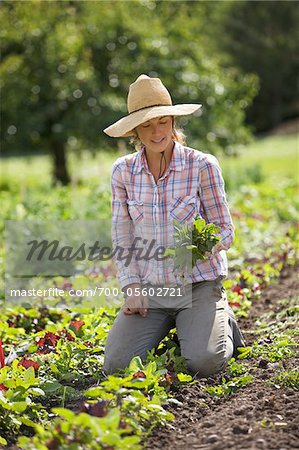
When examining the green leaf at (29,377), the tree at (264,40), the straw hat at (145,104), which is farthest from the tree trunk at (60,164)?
the tree at (264,40)

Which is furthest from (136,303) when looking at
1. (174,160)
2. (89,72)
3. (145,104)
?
(89,72)

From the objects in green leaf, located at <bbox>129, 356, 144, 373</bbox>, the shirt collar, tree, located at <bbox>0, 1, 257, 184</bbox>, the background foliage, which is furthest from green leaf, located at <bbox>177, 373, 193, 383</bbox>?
tree, located at <bbox>0, 1, 257, 184</bbox>

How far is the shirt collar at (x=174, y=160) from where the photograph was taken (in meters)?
3.96

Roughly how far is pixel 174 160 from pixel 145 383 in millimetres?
1226

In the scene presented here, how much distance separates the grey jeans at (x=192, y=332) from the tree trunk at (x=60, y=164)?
35.4 ft

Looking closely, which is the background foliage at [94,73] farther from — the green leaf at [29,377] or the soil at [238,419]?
the green leaf at [29,377]

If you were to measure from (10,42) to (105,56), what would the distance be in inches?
58.3

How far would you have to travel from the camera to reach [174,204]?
13.0 feet

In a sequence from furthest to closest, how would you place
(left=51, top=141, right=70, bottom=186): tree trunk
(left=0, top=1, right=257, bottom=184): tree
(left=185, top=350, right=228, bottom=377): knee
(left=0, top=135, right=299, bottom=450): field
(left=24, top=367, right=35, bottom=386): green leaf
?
(left=51, top=141, right=70, bottom=186): tree trunk, (left=0, top=1, right=257, bottom=184): tree, (left=185, top=350, right=228, bottom=377): knee, (left=24, top=367, right=35, bottom=386): green leaf, (left=0, top=135, right=299, bottom=450): field

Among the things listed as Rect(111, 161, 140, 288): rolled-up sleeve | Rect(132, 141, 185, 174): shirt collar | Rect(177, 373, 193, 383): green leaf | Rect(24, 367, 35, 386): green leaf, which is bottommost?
Rect(177, 373, 193, 383): green leaf

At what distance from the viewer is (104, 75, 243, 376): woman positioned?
153 inches

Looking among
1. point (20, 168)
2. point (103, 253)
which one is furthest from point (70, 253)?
point (20, 168)

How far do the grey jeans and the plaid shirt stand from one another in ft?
0.39

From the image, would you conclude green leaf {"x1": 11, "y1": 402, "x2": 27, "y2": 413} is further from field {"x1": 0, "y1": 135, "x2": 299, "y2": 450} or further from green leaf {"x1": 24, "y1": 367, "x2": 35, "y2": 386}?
green leaf {"x1": 24, "y1": 367, "x2": 35, "y2": 386}
